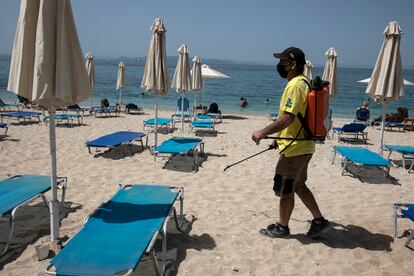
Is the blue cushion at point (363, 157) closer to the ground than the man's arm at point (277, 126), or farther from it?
closer to the ground

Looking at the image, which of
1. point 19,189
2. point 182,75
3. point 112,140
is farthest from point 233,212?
point 182,75

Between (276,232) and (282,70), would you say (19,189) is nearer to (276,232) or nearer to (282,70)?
(276,232)

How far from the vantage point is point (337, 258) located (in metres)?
3.25

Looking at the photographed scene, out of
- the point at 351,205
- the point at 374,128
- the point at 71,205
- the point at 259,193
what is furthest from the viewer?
the point at 374,128

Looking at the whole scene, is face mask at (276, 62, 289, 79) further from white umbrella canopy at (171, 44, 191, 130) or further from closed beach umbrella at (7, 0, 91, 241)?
white umbrella canopy at (171, 44, 191, 130)

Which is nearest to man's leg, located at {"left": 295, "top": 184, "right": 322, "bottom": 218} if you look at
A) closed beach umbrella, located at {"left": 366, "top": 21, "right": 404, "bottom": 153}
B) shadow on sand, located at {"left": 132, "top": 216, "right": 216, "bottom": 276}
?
shadow on sand, located at {"left": 132, "top": 216, "right": 216, "bottom": 276}

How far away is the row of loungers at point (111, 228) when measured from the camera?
2.39m

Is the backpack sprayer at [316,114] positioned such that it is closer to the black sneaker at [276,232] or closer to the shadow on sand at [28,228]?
the black sneaker at [276,232]

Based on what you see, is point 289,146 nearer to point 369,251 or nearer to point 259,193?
point 369,251

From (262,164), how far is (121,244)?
4.90 meters

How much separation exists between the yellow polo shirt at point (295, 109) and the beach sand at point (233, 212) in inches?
42.2

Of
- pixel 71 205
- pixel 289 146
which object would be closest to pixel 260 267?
pixel 289 146

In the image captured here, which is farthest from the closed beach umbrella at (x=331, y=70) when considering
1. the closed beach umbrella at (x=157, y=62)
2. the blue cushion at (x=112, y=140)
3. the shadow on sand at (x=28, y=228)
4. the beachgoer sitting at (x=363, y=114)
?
the shadow on sand at (x=28, y=228)

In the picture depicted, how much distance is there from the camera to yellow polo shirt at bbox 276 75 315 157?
9.94ft
